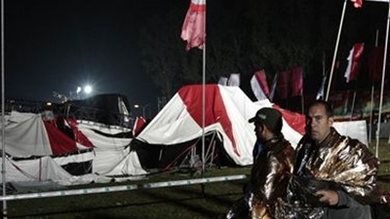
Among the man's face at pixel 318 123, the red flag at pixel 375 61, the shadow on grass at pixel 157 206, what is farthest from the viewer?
the red flag at pixel 375 61

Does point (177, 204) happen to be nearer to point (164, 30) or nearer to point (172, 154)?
point (172, 154)

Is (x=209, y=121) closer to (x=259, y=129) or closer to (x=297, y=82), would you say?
(x=297, y=82)

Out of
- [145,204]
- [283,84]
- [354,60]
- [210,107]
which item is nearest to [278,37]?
[283,84]

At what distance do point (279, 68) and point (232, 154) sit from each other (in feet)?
97.0

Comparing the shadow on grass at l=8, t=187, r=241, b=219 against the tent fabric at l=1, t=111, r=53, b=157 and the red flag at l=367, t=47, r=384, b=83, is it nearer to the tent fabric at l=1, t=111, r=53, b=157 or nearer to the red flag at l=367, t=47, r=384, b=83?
the tent fabric at l=1, t=111, r=53, b=157

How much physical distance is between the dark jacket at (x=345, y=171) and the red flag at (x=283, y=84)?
34.8 meters

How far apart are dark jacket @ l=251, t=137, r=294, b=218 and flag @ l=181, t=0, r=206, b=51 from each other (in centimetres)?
994

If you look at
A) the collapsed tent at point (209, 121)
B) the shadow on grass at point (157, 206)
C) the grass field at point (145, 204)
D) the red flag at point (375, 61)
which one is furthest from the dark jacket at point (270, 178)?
the red flag at point (375, 61)

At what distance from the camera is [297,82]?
3662 centimetres

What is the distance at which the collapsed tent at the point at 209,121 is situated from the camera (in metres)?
20.8

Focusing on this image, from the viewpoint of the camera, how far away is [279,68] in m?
50.0

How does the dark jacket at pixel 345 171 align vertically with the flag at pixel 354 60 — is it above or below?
below

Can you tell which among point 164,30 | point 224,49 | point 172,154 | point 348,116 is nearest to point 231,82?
point 348,116

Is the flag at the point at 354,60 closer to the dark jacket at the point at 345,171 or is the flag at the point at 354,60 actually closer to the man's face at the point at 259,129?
the man's face at the point at 259,129
